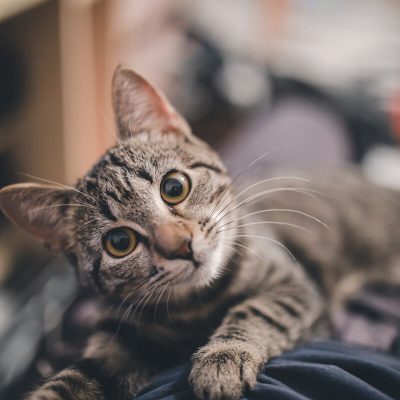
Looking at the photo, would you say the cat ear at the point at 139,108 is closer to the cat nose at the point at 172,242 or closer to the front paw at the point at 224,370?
the cat nose at the point at 172,242

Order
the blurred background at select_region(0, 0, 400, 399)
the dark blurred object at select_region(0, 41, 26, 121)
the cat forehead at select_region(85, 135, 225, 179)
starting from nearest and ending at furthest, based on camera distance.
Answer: the cat forehead at select_region(85, 135, 225, 179) → the blurred background at select_region(0, 0, 400, 399) → the dark blurred object at select_region(0, 41, 26, 121)

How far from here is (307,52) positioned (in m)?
2.40

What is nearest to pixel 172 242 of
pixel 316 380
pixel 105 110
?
pixel 316 380

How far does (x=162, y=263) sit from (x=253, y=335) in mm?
189

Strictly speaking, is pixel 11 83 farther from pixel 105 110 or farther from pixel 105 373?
pixel 105 373

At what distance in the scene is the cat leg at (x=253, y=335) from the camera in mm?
564

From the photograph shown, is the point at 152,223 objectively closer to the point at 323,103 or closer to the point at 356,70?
the point at 323,103

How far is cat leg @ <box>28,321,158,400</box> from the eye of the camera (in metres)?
0.60

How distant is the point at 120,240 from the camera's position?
63 centimetres

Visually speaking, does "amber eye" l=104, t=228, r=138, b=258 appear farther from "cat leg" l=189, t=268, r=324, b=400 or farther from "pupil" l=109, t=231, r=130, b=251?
"cat leg" l=189, t=268, r=324, b=400

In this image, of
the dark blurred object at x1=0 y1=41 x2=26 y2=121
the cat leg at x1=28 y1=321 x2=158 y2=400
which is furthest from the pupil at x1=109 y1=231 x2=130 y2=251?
the dark blurred object at x1=0 y1=41 x2=26 y2=121

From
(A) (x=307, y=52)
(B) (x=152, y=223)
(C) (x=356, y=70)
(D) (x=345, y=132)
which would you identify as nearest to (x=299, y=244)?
(B) (x=152, y=223)

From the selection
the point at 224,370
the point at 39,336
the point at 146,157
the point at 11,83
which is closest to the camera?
the point at 224,370

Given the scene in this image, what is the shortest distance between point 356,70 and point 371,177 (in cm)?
84
